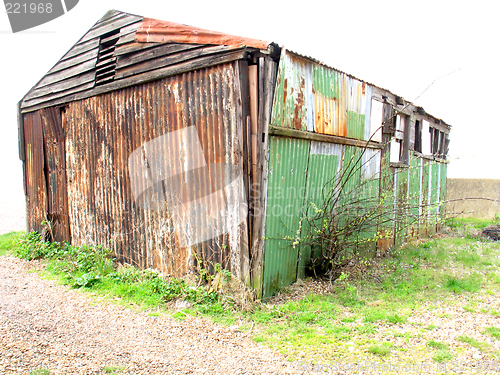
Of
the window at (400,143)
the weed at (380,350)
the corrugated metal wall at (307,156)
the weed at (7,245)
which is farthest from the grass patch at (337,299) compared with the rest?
the window at (400,143)

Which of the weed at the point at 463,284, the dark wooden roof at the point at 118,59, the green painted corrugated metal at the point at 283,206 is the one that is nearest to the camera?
the green painted corrugated metal at the point at 283,206

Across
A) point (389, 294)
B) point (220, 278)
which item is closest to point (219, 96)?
point (220, 278)

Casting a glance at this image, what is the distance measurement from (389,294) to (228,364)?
3206mm

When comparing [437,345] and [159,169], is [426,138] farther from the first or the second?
[159,169]

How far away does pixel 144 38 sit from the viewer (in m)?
6.57

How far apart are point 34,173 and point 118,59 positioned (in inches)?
182

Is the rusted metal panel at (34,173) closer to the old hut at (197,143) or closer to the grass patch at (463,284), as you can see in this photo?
the old hut at (197,143)

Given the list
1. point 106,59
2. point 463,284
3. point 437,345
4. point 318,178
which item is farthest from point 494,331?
point 106,59

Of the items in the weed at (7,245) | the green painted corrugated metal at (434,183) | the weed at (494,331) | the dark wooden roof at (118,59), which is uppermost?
the dark wooden roof at (118,59)

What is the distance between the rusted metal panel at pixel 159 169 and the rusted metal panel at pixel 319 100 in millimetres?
760

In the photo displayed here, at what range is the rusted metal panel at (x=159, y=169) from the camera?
5.38m

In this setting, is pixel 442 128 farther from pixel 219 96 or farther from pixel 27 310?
pixel 27 310

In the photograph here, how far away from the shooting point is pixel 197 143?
573cm

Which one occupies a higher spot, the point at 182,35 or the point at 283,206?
the point at 182,35
